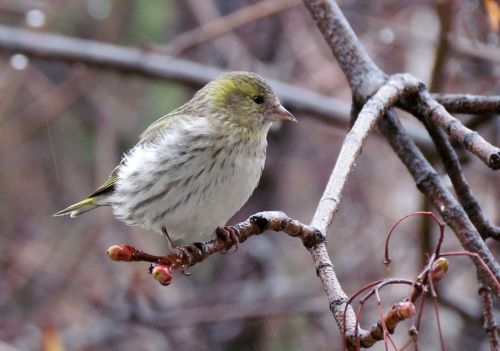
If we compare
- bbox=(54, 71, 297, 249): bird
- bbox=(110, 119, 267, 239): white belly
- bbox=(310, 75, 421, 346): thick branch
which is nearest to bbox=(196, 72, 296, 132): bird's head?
bbox=(54, 71, 297, 249): bird

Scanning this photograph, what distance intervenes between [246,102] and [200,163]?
0.51m

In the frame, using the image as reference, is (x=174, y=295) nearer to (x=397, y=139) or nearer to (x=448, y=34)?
(x=448, y=34)

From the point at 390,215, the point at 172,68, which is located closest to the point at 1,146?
the point at 172,68

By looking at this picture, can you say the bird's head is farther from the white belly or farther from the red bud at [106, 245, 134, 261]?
the red bud at [106, 245, 134, 261]

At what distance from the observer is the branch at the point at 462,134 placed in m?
1.89

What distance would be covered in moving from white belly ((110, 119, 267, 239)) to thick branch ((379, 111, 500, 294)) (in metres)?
0.66

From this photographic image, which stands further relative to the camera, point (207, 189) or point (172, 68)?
point (172, 68)

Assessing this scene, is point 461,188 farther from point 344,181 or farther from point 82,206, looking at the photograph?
point 82,206

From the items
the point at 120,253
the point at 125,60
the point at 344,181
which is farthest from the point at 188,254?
the point at 125,60

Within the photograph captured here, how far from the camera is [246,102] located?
3.53 m

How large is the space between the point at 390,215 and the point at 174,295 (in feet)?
6.97

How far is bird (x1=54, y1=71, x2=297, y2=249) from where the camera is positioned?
313 cm

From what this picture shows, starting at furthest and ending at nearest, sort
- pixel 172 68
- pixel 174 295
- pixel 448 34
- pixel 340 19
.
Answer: pixel 174 295 → pixel 172 68 → pixel 448 34 → pixel 340 19

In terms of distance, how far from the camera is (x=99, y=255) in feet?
22.9
